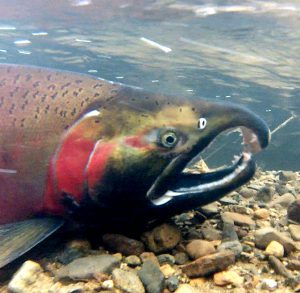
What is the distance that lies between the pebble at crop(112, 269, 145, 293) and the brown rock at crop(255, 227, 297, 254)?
109 cm

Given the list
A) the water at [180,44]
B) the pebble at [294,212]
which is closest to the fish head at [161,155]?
the pebble at [294,212]

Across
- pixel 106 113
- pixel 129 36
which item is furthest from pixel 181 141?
pixel 129 36

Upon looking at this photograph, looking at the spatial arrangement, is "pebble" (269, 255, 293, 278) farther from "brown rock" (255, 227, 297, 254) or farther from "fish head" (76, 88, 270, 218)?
"fish head" (76, 88, 270, 218)

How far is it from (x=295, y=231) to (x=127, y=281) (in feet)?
5.64

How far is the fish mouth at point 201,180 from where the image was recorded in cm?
255

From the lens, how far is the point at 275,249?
8.96 ft

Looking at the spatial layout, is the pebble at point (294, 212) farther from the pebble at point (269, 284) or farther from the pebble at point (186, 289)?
the pebble at point (186, 289)

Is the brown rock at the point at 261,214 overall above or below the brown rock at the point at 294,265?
below

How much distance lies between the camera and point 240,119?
2529 millimetres

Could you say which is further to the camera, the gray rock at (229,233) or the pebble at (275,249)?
the gray rock at (229,233)

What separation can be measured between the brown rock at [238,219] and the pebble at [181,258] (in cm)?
63

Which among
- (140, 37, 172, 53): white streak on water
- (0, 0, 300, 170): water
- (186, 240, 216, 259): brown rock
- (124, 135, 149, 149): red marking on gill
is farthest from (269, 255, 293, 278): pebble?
(140, 37, 172, 53): white streak on water

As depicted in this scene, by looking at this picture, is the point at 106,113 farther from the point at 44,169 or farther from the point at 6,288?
the point at 6,288

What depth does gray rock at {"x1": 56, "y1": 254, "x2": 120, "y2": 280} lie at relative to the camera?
227 cm
